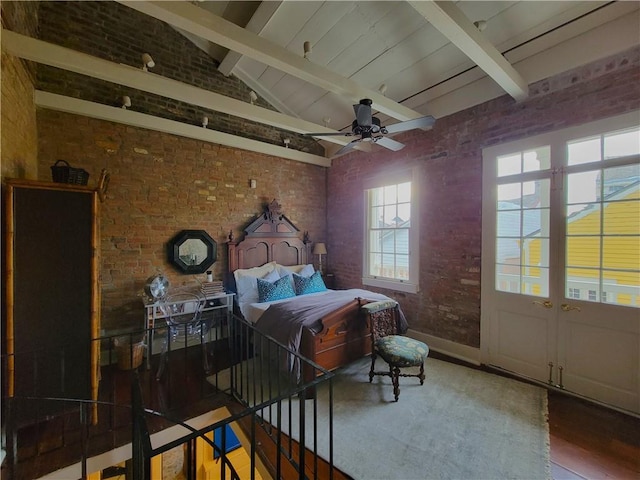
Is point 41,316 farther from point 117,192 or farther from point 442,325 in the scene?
point 442,325

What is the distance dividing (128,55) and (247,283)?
3309 millimetres

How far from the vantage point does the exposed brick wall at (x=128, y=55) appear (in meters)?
3.13

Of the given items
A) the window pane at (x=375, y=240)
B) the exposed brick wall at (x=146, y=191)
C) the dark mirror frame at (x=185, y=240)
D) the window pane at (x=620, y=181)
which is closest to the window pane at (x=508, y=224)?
the window pane at (x=620, y=181)

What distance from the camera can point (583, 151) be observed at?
8.61 ft

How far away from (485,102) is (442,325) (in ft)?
9.11

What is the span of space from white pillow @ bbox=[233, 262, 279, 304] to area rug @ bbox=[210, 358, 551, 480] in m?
1.68

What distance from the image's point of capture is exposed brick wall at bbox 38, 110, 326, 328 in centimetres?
325

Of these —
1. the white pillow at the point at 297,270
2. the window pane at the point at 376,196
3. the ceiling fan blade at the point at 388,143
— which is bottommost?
the white pillow at the point at 297,270

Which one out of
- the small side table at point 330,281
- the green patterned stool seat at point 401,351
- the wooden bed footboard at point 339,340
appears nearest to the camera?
Result: the green patterned stool seat at point 401,351

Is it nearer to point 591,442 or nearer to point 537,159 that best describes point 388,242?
point 537,159

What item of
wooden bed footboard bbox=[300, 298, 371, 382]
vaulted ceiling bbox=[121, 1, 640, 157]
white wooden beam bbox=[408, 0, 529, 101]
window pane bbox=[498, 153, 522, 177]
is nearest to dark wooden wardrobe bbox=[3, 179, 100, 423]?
vaulted ceiling bbox=[121, 1, 640, 157]

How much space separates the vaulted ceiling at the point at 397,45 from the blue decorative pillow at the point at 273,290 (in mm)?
2155

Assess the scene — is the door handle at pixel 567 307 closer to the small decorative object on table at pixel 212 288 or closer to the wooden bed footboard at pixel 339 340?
the wooden bed footboard at pixel 339 340

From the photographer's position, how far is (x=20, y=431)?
2199 mm
